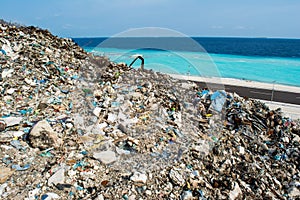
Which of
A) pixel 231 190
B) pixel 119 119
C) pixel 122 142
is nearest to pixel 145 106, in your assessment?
pixel 119 119

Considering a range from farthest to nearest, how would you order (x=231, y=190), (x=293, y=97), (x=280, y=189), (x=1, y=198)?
A: (x=293, y=97)
(x=280, y=189)
(x=231, y=190)
(x=1, y=198)

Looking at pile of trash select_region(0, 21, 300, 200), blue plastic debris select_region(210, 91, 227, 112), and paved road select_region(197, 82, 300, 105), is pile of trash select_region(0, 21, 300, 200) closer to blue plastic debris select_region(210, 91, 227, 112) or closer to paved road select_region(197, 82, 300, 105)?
blue plastic debris select_region(210, 91, 227, 112)

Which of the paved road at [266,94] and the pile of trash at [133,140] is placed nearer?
the pile of trash at [133,140]

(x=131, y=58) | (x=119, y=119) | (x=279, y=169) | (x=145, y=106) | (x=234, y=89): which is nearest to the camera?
(x=279, y=169)

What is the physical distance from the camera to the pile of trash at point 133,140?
206 cm

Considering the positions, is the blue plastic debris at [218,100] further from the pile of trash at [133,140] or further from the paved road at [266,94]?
the paved road at [266,94]

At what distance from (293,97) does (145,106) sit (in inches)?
252

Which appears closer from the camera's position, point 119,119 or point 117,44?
point 119,119

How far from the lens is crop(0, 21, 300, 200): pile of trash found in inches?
81.1

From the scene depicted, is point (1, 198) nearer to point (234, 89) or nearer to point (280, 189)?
point (280, 189)

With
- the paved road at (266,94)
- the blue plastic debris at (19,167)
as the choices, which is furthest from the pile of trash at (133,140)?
the paved road at (266,94)

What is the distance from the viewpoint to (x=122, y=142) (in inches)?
97.7

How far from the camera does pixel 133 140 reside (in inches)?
97.1

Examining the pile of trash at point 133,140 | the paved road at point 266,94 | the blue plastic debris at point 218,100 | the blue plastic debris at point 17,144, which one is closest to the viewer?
the pile of trash at point 133,140
